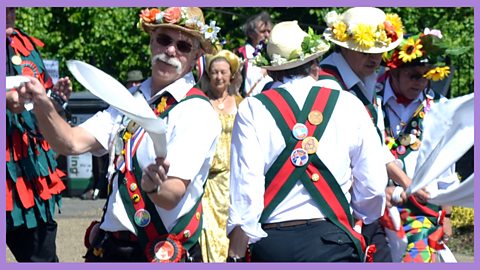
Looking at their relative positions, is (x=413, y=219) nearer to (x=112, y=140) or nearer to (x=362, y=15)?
(x=362, y=15)

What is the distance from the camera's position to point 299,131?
557 cm

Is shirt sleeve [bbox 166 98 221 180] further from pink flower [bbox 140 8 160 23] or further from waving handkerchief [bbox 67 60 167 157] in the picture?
pink flower [bbox 140 8 160 23]

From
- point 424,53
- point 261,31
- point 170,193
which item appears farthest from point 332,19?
point 261,31

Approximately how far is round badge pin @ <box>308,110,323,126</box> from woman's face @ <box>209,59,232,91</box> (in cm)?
405

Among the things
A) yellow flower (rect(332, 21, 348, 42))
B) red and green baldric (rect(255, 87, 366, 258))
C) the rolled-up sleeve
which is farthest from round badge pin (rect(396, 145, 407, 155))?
red and green baldric (rect(255, 87, 366, 258))

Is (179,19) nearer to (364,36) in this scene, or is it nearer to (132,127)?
(132,127)

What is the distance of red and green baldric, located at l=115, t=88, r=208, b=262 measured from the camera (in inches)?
211

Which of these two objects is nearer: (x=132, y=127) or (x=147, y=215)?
(x=147, y=215)

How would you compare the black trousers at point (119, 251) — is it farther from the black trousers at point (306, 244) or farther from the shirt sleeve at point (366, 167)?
the shirt sleeve at point (366, 167)

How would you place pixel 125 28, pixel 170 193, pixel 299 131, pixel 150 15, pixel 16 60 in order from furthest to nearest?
1. pixel 125 28
2. pixel 16 60
3. pixel 150 15
4. pixel 299 131
5. pixel 170 193

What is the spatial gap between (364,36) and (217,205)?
267 cm

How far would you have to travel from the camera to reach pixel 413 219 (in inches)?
291

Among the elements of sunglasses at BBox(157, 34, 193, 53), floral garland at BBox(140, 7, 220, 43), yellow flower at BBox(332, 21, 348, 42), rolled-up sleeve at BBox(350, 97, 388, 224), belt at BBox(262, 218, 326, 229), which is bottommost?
belt at BBox(262, 218, 326, 229)

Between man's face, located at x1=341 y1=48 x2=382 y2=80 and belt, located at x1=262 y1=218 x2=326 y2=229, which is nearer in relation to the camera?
belt, located at x1=262 y1=218 x2=326 y2=229
